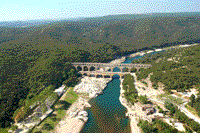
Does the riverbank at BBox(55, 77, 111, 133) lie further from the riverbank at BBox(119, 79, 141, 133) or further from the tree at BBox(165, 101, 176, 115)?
the tree at BBox(165, 101, 176, 115)

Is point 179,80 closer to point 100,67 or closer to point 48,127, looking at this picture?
point 100,67

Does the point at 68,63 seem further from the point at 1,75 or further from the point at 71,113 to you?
the point at 71,113

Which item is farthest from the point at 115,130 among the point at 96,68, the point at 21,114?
the point at 96,68

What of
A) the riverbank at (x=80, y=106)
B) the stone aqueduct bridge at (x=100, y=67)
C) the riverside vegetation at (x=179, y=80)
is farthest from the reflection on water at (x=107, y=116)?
the stone aqueduct bridge at (x=100, y=67)

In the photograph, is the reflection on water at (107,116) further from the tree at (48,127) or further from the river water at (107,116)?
the tree at (48,127)

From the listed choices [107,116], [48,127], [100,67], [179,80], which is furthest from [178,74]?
[48,127]

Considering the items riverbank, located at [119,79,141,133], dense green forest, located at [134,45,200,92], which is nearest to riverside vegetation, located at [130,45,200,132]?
dense green forest, located at [134,45,200,92]
